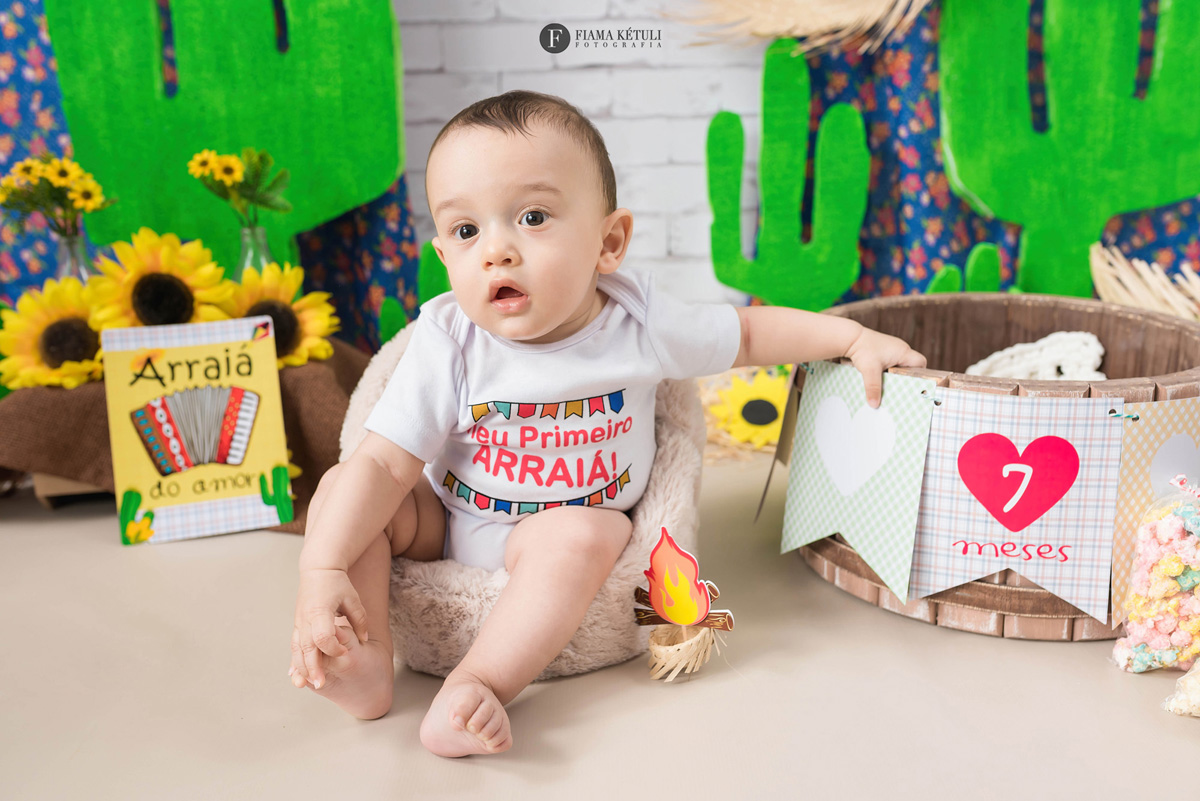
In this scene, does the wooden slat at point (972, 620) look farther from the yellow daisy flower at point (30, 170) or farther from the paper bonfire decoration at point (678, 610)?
the yellow daisy flower at point (30, 170)

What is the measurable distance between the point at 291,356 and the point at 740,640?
842 millimetres

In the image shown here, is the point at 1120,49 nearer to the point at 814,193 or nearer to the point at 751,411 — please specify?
the point at 814,193

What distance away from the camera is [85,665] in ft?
3.36

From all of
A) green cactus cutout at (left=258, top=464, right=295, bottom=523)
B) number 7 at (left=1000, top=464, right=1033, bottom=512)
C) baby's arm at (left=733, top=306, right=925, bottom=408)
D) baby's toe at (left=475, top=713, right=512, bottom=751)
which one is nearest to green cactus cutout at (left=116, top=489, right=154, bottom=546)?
green cactus cutout at (left=258, top=464, right=295, bottom=523)

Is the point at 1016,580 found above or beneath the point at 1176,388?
beneath

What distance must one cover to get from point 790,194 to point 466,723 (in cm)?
120

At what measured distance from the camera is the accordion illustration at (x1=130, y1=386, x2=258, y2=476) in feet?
4.52

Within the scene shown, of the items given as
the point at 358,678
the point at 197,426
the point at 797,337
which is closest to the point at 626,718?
the point at 358,678

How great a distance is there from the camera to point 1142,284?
5.23 feet

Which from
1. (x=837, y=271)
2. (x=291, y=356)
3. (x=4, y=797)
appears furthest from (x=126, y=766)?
(x=837, y=271)

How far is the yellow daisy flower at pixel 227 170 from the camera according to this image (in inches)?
56.1

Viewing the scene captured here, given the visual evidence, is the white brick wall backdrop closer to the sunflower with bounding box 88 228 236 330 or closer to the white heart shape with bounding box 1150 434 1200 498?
the sunflower with bounding box 88 228 236 330

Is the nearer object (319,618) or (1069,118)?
(319,618)

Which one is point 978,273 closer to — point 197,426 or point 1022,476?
point 1022,476
